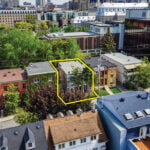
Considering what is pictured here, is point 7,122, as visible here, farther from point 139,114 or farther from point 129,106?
point 139,114

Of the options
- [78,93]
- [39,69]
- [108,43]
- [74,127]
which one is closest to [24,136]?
[74,127]

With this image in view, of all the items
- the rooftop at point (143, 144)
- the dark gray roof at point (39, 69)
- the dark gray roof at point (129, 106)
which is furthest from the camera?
the dark gray roof at point (39, 69)

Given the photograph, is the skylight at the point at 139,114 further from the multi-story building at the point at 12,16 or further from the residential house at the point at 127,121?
the multi-story building at the point at 12,16

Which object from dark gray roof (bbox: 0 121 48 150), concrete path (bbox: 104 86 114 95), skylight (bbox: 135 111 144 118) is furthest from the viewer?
concrete path (bbox: 104 86 114 95)

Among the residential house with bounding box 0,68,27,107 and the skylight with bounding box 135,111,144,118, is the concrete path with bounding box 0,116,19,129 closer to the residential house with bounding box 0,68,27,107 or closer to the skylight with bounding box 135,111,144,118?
the residential house with bounding box 0,68,27,107

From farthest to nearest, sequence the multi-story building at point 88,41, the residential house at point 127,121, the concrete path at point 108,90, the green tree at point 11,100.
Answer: the multi-story building at point 88,41
the concrete path at point 108,90
the green tree at point 11,100
the residential house at point 127,121

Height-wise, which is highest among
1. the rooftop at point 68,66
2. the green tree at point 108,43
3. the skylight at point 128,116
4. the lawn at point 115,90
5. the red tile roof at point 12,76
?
the green tree at point 108,43

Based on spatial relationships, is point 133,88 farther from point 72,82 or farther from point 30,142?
point 30,142

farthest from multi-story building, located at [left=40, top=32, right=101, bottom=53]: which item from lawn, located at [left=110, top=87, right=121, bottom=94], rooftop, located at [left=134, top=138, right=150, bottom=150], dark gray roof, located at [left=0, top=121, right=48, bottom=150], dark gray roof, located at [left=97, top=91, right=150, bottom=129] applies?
rooftop, located at [left=134, top=138, right=150, bottom=150]

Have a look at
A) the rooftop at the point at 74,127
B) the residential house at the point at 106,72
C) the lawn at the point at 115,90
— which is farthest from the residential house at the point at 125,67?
the rooftop at the point at 74,127

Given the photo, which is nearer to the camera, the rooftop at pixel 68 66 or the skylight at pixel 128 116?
the skylight at pixel 128 116
